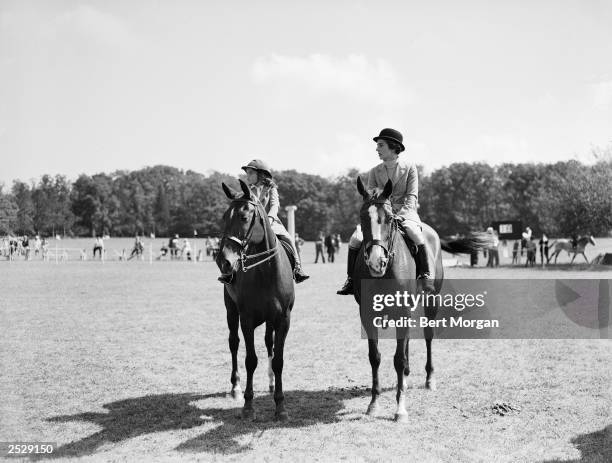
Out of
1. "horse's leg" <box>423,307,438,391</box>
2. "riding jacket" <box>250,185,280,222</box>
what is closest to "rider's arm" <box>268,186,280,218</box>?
"riding jacket" <box>250,185,280,222</box>

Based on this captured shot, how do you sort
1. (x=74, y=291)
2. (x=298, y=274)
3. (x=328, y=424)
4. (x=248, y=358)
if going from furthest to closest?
(x=74, y=291) → (x=298, y=274) → (x=248, y=358) → (x=328, y=424)

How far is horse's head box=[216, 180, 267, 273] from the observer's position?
6.14 meters

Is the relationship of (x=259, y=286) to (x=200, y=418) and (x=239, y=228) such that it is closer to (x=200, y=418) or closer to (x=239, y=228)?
(x=239, y=228)

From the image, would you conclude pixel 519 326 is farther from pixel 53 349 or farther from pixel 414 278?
pixel 53 349

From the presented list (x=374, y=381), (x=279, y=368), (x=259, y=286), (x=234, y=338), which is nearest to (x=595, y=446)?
(x=374, y=381)

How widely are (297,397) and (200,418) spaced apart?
155 centimetres

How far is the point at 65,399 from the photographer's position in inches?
298

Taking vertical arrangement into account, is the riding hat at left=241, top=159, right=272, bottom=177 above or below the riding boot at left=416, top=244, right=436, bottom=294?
above

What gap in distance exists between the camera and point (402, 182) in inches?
305

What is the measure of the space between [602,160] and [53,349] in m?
45.7

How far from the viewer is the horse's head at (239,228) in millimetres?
6141

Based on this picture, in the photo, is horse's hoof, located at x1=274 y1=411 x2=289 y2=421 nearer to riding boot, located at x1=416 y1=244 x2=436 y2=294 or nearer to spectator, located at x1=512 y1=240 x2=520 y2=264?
riding boot, located at x1=416 y1=244 x2=436 y2=294

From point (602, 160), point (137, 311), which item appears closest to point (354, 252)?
point (137, 311)

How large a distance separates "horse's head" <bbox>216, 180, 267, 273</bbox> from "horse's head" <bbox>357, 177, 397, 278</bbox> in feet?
4.36
